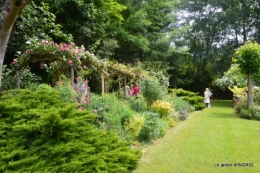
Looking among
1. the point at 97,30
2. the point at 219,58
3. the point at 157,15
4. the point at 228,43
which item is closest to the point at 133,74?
the point at 97,30

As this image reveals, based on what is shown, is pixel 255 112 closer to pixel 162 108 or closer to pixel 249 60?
pixel 249 60

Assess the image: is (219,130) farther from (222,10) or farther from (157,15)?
(222,10)

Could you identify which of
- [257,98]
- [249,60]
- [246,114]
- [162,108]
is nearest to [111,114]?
[162,108]

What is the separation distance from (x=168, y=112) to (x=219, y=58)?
16.9 meters

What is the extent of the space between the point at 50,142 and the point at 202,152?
3.72 meters

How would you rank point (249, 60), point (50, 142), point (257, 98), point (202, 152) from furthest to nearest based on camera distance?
point (257, 98), point (249, 60), point (202, 152), point (50, 142)

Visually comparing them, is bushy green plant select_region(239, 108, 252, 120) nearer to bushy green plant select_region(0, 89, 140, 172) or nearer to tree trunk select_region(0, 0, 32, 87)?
bushy green plant select_region(0, 89, 140, 172)

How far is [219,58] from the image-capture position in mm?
23672

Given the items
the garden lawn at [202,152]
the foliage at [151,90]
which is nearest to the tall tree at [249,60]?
the garden lawn at [202,152]

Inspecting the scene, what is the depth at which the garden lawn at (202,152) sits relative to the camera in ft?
14.4

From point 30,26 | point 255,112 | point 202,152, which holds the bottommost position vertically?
point 202,152

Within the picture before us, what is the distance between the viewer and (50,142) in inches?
128

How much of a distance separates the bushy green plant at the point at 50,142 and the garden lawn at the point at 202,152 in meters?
1.04

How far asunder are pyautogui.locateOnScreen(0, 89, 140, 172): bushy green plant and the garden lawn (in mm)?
1037
